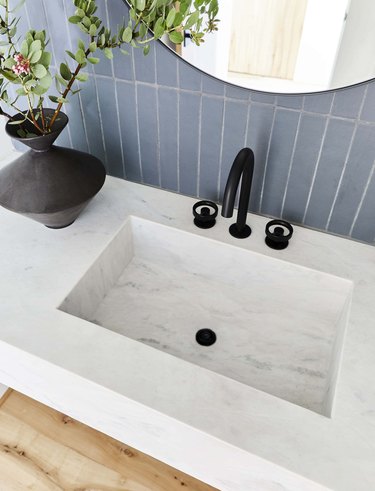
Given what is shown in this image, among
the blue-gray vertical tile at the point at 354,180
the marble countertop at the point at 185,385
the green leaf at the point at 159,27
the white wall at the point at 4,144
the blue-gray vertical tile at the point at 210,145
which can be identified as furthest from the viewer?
the white wall at the point at 4,144

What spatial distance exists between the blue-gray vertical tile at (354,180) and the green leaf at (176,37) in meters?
0.42

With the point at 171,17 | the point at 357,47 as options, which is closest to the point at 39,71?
the point at 171,17

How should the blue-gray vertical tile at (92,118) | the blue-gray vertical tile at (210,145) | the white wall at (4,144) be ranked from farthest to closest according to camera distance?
the white wall at (4,144)
the blue-gray vertical tile at (92,118)
the blue-gray vertical tile at (210,145)

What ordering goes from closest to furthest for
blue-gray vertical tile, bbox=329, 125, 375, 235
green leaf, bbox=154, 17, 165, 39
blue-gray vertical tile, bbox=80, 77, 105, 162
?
1. green leaf, bbox=154, 17, 165, 39
2. blue-gray vertical tile, bbox=329, 125, 375, 235
3. blue-gray vertical tile, bbox=80, 77, 105, 162

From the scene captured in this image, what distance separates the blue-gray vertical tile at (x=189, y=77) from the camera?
0.96 m

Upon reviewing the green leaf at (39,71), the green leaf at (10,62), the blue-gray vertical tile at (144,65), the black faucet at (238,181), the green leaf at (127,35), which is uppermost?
the green leaf at (127,35)

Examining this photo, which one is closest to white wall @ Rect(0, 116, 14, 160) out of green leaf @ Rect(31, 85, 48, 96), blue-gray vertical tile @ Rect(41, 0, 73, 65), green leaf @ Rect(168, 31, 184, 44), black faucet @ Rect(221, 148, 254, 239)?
blue-gray vertical tile @ Rect(41, 0, 73, 65)

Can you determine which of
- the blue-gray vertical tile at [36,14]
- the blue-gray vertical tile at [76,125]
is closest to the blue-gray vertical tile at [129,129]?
the blue-gray vertical tile at [76,125]

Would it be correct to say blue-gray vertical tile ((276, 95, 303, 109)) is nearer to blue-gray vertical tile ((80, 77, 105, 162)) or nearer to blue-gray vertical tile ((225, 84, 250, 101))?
blue-gray vertical tile ((225, 84, 250, 101))

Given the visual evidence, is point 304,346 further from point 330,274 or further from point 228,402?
point 228,402

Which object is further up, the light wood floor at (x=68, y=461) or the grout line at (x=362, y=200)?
the grout line at (x=362, y=200)

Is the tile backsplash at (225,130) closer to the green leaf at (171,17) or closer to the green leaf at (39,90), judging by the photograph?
the green leaf at (171,17)

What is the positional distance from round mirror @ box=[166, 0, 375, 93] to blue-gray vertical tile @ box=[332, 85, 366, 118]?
2cm

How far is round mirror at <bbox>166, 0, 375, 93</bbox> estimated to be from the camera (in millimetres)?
780
